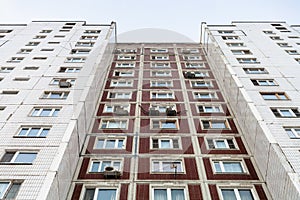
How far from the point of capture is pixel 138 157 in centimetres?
1744

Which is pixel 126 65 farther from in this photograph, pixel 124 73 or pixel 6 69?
pixel 6 69

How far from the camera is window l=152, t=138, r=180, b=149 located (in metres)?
18.4

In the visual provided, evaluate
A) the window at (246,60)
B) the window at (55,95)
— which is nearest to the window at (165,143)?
the window at (55,95)

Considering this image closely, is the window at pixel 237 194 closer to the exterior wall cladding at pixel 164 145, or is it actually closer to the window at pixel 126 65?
the exterior wall cladding at pixel 164 145

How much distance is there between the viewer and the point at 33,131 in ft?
56.0

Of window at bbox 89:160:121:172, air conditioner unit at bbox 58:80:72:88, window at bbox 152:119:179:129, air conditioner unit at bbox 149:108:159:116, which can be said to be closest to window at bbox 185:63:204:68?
air conditioner unit at bbox 149:108:159:116

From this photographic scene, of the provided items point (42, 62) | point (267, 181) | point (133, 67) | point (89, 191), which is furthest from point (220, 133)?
point (42, 62)

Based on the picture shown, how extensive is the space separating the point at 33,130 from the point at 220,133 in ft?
37.2

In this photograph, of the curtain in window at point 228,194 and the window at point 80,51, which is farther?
the window at point 80,51

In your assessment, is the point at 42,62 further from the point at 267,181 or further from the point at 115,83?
the point at 267,181

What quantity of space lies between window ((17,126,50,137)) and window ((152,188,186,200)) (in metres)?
6.77

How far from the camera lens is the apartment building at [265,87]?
1459 cm

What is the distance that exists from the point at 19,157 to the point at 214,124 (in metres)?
12.3

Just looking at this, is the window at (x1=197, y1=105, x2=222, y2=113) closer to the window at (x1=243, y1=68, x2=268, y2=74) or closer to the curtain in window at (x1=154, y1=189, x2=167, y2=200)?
the window at (x1=243, y1=68, x2=268, y2=74)
